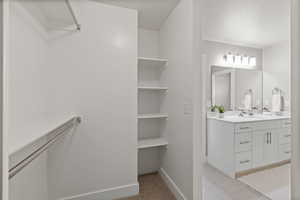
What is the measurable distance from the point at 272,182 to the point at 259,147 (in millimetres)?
530

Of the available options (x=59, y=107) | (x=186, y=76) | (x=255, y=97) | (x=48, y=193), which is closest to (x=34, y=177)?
(x=48, y=193)

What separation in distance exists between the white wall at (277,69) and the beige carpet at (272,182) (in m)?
1.54

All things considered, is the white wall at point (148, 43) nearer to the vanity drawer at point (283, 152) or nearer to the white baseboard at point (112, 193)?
the white baseboard at point (112, 193)

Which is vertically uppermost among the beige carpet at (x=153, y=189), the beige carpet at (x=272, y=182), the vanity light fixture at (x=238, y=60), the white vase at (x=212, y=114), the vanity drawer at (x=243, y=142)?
the vanity light fixture at (x=238, y=60)

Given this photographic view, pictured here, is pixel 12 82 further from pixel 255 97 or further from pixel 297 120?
pixel 255 97

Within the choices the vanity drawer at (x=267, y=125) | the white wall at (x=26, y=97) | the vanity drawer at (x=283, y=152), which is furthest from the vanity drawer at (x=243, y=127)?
the white wall at (x=26, y=97)

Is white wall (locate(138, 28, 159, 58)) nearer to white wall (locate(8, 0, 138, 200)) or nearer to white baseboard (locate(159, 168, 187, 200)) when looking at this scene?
white wall (locate(8, 0, 138, 200))

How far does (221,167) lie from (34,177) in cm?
264

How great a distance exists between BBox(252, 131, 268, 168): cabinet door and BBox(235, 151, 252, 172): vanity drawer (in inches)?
4.9

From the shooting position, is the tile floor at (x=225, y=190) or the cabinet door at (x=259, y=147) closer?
the tile floor at (x=225, y=190)

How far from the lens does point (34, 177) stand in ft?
4.00

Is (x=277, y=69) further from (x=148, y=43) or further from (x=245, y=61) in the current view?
(x=148, y=43)

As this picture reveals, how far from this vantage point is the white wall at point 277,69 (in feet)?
9.84

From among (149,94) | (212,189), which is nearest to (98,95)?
(149,94)
